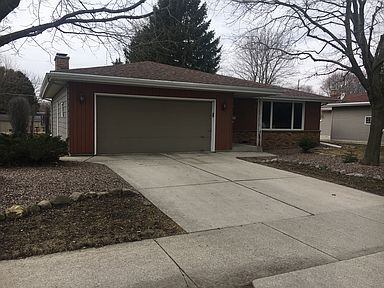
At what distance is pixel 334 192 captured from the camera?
700 centimetres

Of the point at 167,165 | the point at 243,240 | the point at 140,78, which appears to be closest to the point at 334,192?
the point at 243,240

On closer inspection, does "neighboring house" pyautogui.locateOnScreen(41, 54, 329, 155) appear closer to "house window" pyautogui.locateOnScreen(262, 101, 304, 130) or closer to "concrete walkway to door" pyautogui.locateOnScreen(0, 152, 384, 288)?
"house window" pyautogui.locateOnScreen(262, 101, 304, 130)

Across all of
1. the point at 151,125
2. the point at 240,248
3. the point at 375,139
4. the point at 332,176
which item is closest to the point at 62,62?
the point at 151,125

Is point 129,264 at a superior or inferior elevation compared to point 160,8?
inferior

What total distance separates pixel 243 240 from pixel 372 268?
4.73 ft

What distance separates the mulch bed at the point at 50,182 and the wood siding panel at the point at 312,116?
12.0 metres

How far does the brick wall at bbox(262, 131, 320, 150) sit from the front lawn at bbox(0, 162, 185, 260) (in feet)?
35.1

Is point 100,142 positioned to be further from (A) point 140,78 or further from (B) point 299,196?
(B) point 299,196

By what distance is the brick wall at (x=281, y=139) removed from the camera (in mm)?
16250

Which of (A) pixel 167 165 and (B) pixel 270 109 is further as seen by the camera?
(B) pixel 270 109

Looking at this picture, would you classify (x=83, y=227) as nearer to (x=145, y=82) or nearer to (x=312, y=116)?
(x=145, y=82)

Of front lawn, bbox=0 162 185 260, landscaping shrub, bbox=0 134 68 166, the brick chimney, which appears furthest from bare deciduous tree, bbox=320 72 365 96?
the brick chimney

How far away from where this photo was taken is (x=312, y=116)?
1725 cm

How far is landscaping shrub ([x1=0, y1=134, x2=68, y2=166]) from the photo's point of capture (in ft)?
26.6
